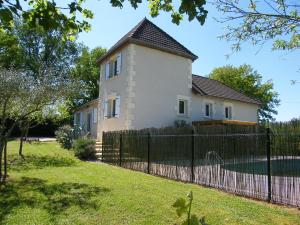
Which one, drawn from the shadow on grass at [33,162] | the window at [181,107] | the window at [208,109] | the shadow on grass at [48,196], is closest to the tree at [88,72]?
the window at [208,109]

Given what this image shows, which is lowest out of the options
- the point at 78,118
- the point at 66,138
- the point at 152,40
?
the point at 66,138

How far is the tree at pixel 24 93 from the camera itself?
9.42 metres

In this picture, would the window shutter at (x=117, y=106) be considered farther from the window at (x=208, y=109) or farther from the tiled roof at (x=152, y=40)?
the window at (x=208, y=109)

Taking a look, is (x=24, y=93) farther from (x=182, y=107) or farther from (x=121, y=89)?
(x=182, y=107)

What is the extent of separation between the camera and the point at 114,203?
7023 mm

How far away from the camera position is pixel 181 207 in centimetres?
150

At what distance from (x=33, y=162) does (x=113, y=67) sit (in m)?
9.97

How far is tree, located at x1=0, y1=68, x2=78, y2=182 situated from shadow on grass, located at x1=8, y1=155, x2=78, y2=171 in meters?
2.17

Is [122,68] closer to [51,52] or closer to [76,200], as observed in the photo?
[76,200]

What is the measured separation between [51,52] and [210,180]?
41311mm

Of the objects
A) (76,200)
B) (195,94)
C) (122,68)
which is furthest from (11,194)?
(195,94)

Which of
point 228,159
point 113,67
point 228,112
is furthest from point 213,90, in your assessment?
point 228,159

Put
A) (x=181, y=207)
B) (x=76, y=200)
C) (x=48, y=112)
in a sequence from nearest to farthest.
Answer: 1. (x=181, y=207)
2. (x=76, y=200)
3. (x=48, y=112)

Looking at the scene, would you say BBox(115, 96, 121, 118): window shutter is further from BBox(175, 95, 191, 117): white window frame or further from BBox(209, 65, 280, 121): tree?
BBox(209, 65, 280, 121): tree
